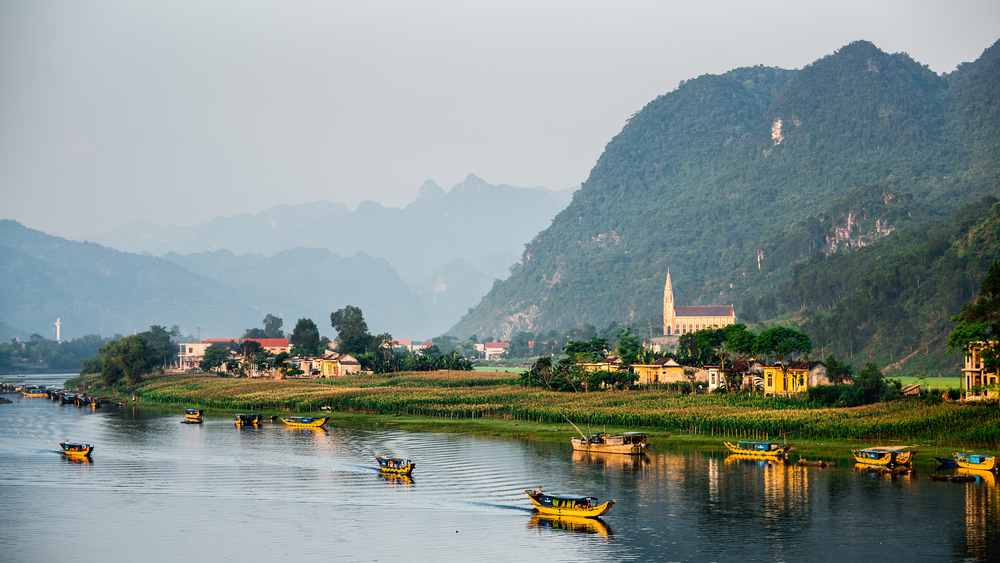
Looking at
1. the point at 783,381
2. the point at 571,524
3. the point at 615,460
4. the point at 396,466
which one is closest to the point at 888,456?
the point at 615,460

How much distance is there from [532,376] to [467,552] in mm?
94335

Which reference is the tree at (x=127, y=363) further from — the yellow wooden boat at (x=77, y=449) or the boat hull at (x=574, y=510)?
the boat hull at (x=574, y=510)

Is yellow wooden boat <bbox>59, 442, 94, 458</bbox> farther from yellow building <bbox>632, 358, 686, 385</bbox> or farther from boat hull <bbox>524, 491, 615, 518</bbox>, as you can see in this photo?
yellow building <bbox>632, 358, 686, 385</bbox>

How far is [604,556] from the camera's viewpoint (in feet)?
160

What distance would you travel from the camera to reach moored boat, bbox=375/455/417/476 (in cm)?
7362

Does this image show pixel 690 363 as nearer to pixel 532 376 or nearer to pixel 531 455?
pixel 532 376

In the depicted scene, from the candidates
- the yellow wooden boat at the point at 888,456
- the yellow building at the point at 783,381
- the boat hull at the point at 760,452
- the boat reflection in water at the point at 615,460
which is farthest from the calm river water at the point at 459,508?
the yellow building at the point at 783,381

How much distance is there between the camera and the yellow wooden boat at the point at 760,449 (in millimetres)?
81688

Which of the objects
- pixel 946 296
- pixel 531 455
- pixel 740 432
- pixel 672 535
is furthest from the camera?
pixel 946 296

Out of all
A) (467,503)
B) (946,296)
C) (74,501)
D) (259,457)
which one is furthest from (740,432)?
(946,296)

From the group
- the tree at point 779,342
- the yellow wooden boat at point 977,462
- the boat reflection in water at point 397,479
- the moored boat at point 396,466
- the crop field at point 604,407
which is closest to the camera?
the boat reflection in water at point 397,479

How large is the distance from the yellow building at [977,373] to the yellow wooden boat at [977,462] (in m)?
26.2

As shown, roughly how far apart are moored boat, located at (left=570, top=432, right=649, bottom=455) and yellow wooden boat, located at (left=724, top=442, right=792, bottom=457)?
795 centimetres

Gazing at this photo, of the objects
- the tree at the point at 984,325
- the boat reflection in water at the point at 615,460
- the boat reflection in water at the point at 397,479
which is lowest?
the boat reflection in water at the point at 397,479
